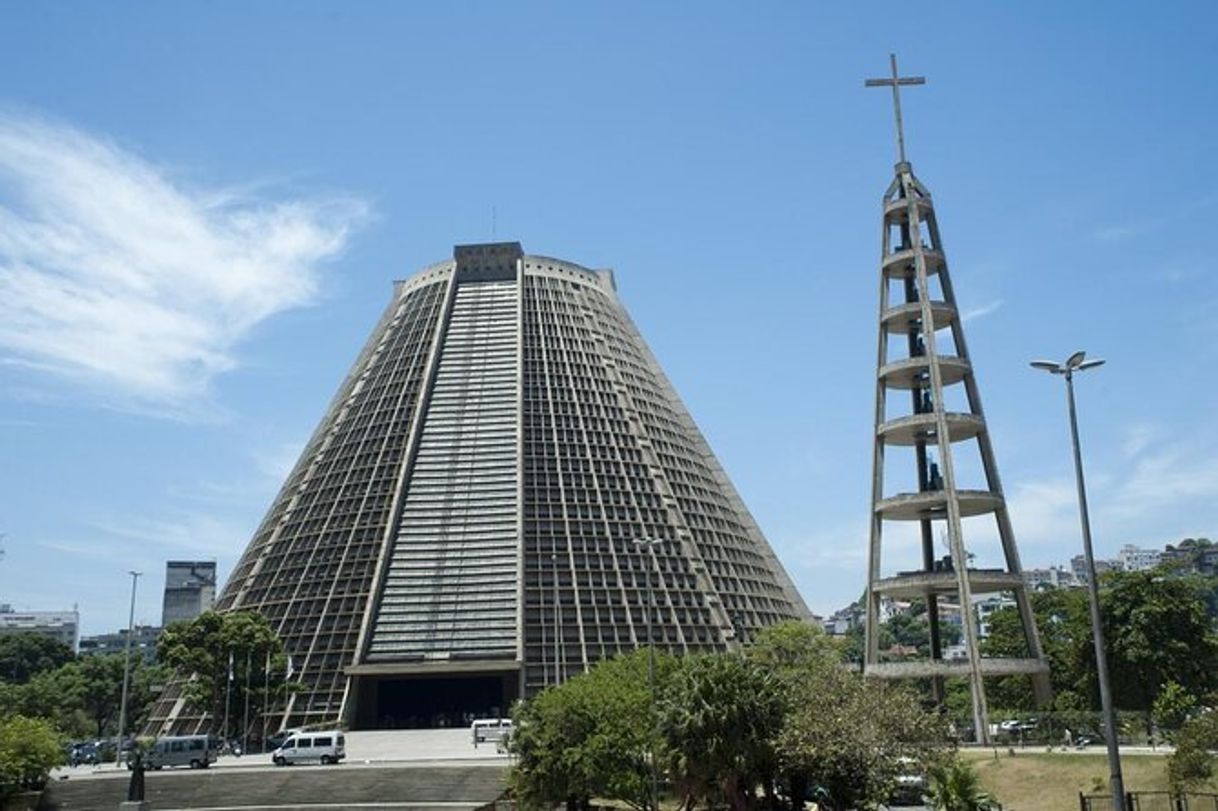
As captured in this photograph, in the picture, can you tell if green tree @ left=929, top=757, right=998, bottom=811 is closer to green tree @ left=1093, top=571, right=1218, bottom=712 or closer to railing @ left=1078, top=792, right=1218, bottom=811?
railing @ left=1078, top=792, right=1218, bottom=811

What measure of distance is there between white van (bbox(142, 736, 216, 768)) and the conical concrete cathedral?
45.2ft

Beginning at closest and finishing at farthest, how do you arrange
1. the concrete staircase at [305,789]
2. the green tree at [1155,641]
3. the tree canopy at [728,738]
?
the tree canopy at [728,738] → the concrete staircase at [305,789] → the green tree at [1155,641]

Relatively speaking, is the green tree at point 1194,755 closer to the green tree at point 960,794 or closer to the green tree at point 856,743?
the green tree at point 960,794

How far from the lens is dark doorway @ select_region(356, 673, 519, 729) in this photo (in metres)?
74.4

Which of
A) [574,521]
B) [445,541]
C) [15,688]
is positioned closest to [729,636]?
[574,521]

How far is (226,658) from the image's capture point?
64.2m

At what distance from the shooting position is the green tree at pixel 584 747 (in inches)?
1512

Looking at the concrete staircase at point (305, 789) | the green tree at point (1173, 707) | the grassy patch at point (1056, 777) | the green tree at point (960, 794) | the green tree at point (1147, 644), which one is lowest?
the concrete staircase at point (305, 789)

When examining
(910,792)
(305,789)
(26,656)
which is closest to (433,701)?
(305,789)

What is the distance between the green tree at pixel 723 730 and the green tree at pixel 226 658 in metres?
36.9

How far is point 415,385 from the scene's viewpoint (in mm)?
89188

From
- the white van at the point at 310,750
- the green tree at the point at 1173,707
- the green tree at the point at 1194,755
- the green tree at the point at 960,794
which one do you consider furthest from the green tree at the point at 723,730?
the white van at the point at 310,750

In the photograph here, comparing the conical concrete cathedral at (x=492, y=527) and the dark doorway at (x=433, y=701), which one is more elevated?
the conical concrete cathedral at (x=492, y=527)

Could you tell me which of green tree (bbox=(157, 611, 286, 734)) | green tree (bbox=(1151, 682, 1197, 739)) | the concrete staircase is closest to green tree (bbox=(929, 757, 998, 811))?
the concrete staircase
